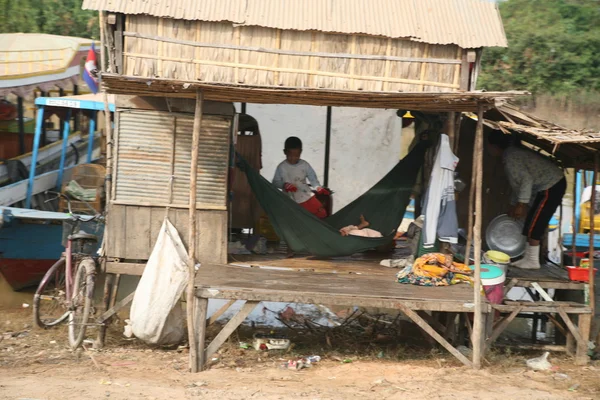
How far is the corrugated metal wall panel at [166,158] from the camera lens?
7.66m

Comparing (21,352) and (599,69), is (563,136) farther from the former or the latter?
(599,69)

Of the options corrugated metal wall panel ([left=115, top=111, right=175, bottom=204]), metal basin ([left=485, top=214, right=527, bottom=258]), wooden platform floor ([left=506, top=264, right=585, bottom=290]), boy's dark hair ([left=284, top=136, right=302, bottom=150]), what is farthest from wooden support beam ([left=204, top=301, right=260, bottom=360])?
metal basin ([left=485, top=214, right=527, bottom=258])

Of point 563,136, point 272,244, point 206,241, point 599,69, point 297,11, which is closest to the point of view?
point 563,136

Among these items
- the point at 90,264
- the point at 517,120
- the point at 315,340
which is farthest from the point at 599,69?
the point at 90,264

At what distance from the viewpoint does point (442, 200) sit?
25.1ft

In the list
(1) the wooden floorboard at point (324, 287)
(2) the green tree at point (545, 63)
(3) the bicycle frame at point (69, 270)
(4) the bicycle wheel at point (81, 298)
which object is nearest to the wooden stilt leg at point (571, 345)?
(1) the wooden floorboard at point (324, 287)

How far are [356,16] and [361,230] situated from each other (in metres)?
2.41

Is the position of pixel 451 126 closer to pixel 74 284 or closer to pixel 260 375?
pixel 260 375

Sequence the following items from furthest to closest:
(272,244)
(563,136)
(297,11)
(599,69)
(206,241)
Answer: (599,69), (272,244), (297,11), (206,241), (563,136)

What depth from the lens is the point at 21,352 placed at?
7.63m

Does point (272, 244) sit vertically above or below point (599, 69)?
below

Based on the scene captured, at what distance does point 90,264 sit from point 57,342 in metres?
1.10

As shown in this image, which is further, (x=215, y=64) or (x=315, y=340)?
(x=315, y=340)

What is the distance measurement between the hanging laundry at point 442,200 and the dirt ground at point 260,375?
51.5 inches
